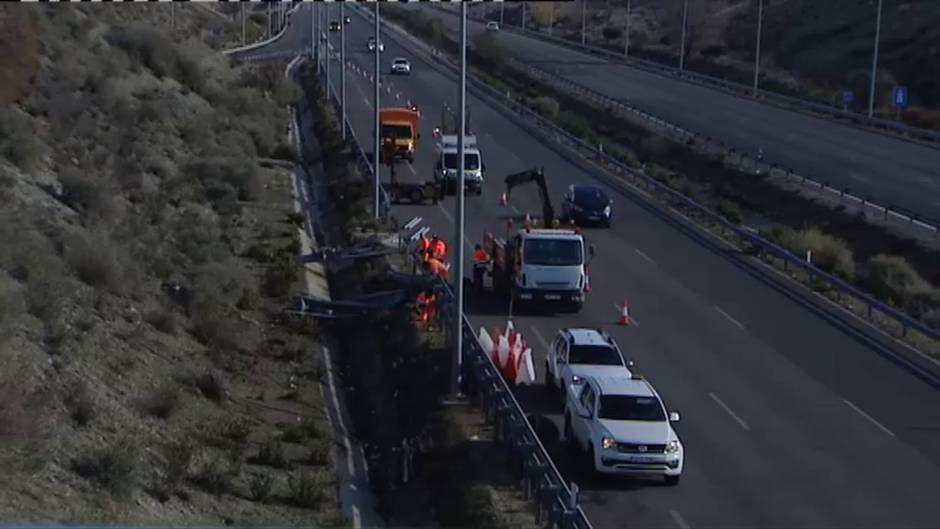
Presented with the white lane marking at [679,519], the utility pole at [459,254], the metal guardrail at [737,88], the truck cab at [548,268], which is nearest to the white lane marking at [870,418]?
the white lane marking at [679,519]

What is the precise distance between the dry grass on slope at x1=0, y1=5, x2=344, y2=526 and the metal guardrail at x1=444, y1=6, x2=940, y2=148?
27.5m

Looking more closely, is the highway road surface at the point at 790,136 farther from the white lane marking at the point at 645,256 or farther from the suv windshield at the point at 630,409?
the suv windshield at the point at 630,409

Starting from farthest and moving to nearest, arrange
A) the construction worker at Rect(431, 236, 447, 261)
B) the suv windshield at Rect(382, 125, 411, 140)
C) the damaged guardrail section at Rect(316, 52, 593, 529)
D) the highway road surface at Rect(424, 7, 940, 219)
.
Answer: the suv windshield at Rect(382, 125, 411, 140)
the highway road surface at Rect(424, 7, 940, 219)
the construction worker at Rect(431, 236, 447, 261)
the damaged guardrail section at Rect(316, 52, 593, 529)

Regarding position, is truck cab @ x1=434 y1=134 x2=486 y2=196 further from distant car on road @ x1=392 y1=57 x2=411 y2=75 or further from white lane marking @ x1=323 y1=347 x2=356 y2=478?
distant car on road @ x1=392 y1=57 x2=411 y2=75

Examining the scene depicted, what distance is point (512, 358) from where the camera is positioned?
80.2 feet

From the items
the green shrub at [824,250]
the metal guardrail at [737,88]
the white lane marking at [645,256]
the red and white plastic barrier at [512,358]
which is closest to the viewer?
the red and white plastic barrier at [512,358]

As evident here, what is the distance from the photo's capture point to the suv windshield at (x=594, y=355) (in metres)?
22.8

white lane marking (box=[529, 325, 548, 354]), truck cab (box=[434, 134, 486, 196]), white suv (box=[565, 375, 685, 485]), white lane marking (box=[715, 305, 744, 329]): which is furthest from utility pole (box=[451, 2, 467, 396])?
truck cab (box=[434, 134, 486, 196])

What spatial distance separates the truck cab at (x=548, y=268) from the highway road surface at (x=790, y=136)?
1629 cm

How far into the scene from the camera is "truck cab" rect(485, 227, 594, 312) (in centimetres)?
2972

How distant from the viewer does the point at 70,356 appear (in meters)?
22.4

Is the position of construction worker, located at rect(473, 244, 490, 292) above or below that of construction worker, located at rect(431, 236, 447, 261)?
below

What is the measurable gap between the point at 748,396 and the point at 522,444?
→ 6517 mm

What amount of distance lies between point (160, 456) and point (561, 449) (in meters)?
5.39
